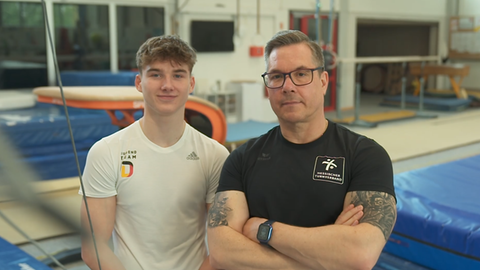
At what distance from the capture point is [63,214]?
0.86 m

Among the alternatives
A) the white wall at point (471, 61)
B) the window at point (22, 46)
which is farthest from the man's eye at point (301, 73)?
the white wall at point (471, 61)

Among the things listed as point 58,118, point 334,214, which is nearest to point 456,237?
point 334,214

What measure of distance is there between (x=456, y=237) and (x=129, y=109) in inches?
118

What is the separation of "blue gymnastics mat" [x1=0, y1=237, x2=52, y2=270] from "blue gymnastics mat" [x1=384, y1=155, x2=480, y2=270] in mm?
2150

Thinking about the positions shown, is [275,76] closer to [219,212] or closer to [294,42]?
[294,42]

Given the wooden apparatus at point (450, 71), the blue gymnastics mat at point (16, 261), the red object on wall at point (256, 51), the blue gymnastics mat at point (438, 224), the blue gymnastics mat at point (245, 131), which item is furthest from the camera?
the wooden apparatus at point (450, 71)

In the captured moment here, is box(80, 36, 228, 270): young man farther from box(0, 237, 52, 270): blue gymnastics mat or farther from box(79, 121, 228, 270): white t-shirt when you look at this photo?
box(0, 237, 52, 270): blue gymnastics mat

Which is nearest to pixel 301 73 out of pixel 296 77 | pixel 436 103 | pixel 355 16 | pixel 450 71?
pixel 296 77

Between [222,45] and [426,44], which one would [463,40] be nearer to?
[426,44]

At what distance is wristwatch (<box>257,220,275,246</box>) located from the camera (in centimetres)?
162

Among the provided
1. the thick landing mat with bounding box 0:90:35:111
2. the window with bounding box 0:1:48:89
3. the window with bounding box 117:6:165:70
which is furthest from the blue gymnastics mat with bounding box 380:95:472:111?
the thick landing mat with bounding box 0:90:35:111

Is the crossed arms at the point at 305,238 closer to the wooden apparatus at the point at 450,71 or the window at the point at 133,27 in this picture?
the window at the point at 133,27

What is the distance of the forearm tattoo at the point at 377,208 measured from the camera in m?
1.61

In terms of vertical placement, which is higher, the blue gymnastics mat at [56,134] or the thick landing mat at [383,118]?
the blue gymnastics mat at [56,134]
